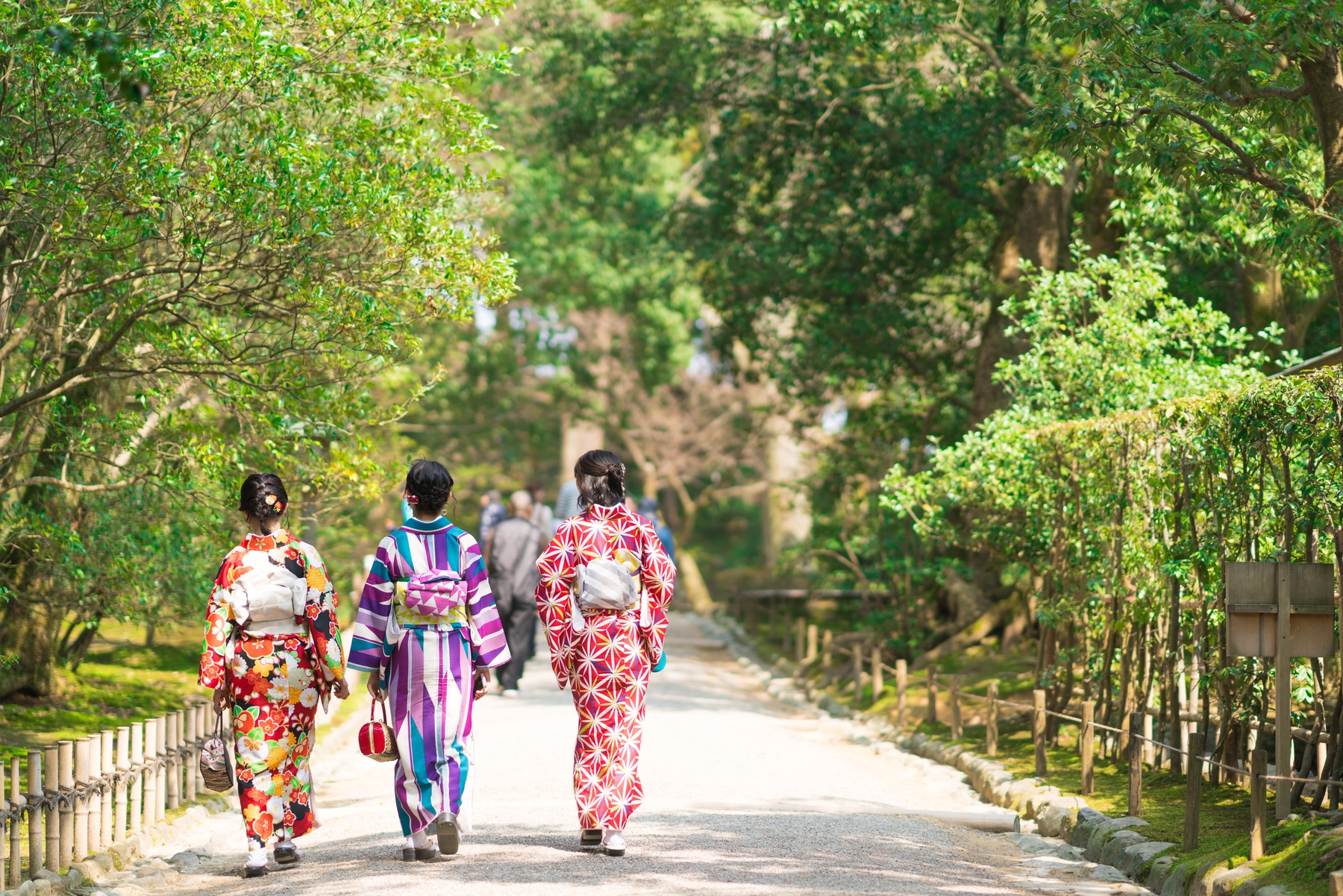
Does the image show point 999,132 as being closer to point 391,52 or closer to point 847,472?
point 847,472

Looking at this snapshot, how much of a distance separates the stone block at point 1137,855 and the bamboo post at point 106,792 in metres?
4.68

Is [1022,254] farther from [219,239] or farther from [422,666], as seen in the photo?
[422,666]

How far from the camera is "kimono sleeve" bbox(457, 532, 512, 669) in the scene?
19.7 ft

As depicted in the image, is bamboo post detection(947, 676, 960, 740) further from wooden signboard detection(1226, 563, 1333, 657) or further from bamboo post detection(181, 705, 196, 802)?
bamboo post detection(181, 705, 196, 802)

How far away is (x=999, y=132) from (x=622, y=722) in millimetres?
9648

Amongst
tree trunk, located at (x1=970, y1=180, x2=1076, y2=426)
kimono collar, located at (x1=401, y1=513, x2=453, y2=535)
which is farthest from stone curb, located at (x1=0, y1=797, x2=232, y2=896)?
tree trunk, located at (x1=970, y1=180, x2=1076, y2=426)

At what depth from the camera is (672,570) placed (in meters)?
6.25

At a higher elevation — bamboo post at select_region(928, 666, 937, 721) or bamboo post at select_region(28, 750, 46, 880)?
bamboo post at select_region(28, 750, 46, 880)

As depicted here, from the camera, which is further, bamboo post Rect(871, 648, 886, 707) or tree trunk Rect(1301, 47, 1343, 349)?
bamboo post Rect(871, 648, 886, 707)

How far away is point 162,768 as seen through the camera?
7004 millimetres

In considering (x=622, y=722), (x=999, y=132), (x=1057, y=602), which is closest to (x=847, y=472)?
(x=999, y=132)

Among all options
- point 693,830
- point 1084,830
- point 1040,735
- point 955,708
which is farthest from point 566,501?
point 1084,830

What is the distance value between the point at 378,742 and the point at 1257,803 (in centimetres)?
369

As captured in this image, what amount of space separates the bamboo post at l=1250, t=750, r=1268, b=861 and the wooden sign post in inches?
22.3
